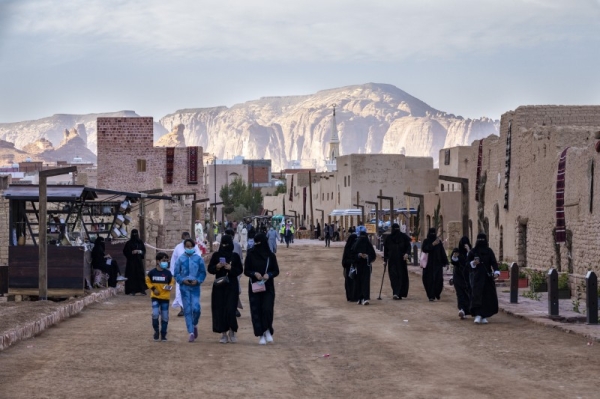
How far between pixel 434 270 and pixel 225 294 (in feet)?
27.0

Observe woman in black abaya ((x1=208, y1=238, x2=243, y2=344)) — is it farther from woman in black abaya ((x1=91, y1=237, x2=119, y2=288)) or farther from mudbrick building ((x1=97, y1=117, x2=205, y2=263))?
mudbrick building ((x1=97, y1=117, x2=205, y2=263))

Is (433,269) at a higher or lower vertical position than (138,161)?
lower

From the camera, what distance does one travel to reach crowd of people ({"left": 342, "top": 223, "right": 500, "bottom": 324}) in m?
16.5

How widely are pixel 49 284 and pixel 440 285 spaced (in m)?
7.65

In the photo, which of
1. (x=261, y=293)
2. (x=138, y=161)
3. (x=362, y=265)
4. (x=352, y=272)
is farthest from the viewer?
(x=138, y=161)

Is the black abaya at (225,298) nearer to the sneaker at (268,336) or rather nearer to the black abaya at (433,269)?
the sneaker at (268,336)

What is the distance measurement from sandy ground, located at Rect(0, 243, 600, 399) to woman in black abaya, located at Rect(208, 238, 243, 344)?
0.85 feet

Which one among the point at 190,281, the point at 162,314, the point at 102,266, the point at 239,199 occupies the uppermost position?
the point at 239,199

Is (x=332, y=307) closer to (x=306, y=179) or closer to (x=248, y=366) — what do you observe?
(x=248, y=366)

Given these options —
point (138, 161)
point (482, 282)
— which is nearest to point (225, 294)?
point (482, 282)

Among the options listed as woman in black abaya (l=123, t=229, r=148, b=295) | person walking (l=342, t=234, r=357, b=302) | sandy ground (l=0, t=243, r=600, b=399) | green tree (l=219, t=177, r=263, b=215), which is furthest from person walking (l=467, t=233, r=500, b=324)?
green tree (l=219, t=177, r=263, b=215)

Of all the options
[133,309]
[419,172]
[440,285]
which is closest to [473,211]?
[440,285]

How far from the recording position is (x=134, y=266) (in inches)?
925

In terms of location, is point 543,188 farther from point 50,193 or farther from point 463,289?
point 50,193
